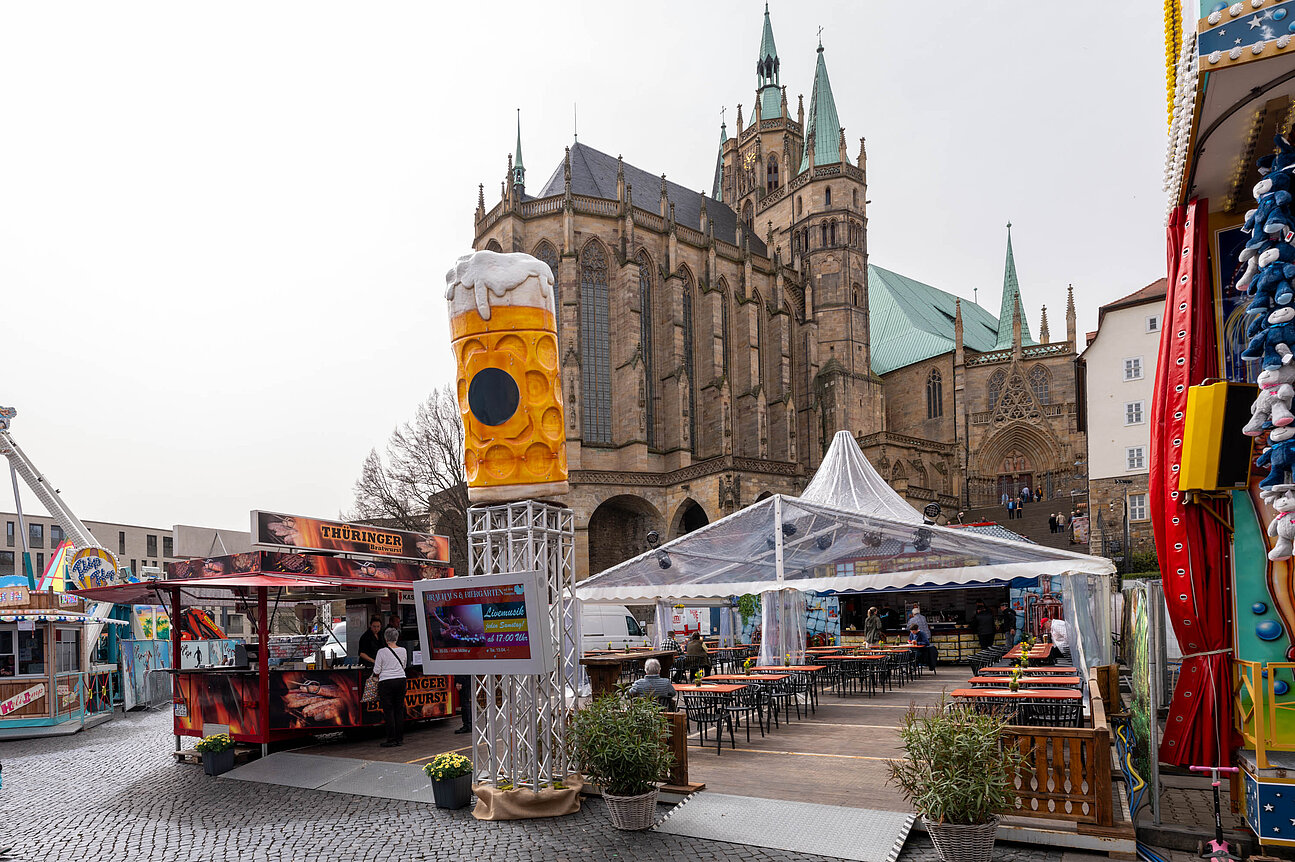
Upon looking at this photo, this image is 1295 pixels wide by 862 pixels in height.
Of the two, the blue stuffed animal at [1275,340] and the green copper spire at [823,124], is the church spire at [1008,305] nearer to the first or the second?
the green copper spire at [823,124]

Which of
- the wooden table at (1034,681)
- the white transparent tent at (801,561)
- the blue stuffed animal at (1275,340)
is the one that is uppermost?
the blue stuffed animal at (1275,340)

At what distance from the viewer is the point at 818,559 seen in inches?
587

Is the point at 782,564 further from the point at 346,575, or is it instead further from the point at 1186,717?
the point at 1186,717

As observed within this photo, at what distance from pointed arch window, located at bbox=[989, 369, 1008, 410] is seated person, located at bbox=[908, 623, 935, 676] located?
29611 millimetres

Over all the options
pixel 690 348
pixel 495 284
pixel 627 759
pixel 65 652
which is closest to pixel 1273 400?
pixel 627 759

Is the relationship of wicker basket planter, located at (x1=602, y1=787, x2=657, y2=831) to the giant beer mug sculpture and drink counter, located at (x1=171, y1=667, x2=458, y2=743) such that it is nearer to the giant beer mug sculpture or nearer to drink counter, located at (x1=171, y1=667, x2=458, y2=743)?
the giant beer mug sculpture

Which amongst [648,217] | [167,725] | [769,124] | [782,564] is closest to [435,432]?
[648,217]

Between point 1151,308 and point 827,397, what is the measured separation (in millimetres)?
18446

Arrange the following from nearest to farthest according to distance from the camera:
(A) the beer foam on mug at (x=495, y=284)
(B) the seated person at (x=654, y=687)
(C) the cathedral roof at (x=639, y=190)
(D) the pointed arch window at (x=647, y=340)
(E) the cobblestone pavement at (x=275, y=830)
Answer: (E) the cobblestone pavement at (x=275, y=830)
(A) the beer foam on mug at (x=495, y=284)
(B) the seated person at (x=654, y=687)
(D) the pointed arch window at (x=647, y=340)
(C) the cathedral roof at (x=639, y=190)

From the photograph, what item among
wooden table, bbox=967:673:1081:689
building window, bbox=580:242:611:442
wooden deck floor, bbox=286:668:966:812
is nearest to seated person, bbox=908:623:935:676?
wooden deck floor, bbox=286:668:966:812

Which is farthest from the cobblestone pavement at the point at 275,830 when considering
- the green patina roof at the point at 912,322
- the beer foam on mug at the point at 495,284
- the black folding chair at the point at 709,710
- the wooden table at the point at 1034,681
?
the green patina roof at the point at 912,322

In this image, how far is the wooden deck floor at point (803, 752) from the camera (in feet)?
24.8

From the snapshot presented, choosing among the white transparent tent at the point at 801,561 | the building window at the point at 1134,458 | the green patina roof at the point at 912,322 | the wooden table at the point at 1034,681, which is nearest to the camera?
the wooden table at the point at 1034,681

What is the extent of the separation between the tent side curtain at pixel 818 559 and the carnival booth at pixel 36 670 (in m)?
9.13
